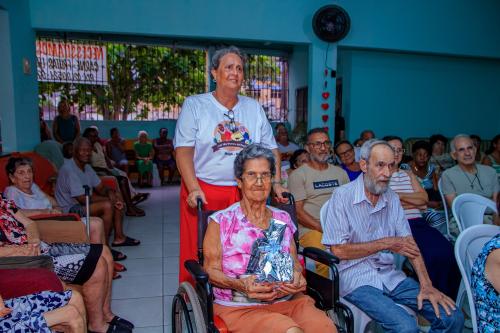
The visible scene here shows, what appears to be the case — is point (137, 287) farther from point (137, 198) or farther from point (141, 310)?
point (137, 198)

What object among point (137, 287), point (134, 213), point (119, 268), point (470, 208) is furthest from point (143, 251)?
point (470, 208)

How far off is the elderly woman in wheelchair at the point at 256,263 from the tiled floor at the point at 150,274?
3.40 feet

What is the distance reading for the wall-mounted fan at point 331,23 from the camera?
21.0 feet

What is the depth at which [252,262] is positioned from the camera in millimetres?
1943

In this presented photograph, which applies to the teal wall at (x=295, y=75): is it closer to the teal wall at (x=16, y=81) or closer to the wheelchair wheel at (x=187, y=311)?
the teal wall at (x=16, y=81)

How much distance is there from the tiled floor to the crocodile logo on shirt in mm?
1230

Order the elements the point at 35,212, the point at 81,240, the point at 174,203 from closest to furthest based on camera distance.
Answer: the point at 81,240
the point at 35,212
the point at 174,203

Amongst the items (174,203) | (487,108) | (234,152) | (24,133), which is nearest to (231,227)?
(234,152)

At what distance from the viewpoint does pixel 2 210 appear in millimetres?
2582

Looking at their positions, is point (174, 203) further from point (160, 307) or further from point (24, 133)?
point (160, 307)

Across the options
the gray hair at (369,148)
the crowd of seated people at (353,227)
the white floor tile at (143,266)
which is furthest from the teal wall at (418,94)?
the gray hair at (369,148)

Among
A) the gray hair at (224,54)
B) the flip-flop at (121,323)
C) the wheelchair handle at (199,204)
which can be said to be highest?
the gray hair at (224,54)

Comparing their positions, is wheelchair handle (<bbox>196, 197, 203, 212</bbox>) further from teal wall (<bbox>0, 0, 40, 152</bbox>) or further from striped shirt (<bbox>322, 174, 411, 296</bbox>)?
teal wall (<bbox>0, 0, 40, 152</bbox>)

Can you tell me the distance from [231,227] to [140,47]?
28.4 feet
